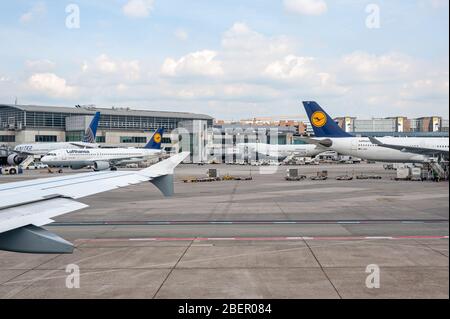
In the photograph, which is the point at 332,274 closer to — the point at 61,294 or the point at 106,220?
the point at 61,294

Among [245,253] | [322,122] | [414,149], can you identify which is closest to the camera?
[245,253]

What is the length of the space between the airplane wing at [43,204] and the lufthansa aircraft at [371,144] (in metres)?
42.4

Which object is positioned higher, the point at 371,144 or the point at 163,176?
the point at 371,144

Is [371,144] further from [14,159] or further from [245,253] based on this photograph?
[14,159]

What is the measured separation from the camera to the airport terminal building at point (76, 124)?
114m

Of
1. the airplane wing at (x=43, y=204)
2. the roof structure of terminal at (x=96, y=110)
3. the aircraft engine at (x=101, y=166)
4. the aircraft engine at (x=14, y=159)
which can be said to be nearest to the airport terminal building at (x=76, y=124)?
the roof structure of terminal at (x=96, y=110)

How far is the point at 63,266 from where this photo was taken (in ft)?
45.1

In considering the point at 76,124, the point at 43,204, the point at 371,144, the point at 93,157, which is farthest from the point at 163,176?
the point at 76,124

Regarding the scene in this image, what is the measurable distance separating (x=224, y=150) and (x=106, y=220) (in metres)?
87.0

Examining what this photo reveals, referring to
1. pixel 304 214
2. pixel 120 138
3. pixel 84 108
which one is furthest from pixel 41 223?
pixel 84 108

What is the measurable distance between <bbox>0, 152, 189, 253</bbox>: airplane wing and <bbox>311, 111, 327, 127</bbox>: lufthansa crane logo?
4550 centimetres

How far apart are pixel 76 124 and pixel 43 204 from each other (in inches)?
4606

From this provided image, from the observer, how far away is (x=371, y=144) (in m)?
57.3

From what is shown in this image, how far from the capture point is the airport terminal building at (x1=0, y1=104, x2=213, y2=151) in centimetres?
11362
